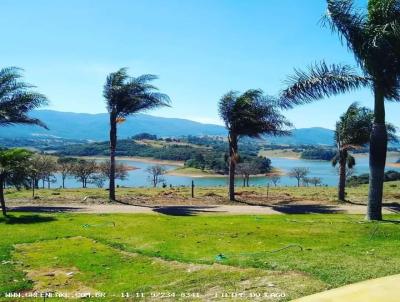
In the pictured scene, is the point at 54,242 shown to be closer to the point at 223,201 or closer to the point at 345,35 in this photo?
the point at 345,35

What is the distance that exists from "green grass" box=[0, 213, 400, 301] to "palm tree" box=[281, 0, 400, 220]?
2266mm


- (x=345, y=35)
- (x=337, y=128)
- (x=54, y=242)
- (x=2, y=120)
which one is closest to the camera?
(x=54, y=242)

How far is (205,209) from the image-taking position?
75.2 feet

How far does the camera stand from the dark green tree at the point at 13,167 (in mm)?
19828

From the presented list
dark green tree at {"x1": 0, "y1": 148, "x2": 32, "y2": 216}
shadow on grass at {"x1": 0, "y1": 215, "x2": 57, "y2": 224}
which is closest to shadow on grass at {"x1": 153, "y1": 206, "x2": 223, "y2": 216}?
shadow on grass at {"x1": 0, "y1": 215, "x2": 57, "y2": 224}

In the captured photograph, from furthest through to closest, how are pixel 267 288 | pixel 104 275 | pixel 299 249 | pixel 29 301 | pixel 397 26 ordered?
pixel 397 26 < pixel 299 249 < pixel 104 275 < pixel 29 301 < pixel 267 288

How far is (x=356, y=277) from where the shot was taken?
8.09 meters

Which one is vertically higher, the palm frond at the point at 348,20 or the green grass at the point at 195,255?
the palm frond at the point at 348,20

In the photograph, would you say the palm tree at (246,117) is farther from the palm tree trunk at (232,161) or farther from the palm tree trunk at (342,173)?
the palm tree trunk at (342,173)

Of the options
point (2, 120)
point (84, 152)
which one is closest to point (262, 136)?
point (2, 120)

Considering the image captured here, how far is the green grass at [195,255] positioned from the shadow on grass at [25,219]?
83 centimetres

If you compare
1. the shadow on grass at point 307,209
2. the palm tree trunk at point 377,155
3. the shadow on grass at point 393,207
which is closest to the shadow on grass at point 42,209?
the shadow on grass at point 307,209

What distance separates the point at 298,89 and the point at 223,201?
11008mm

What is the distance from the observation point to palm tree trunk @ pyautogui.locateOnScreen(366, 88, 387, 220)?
1673 centimetres
